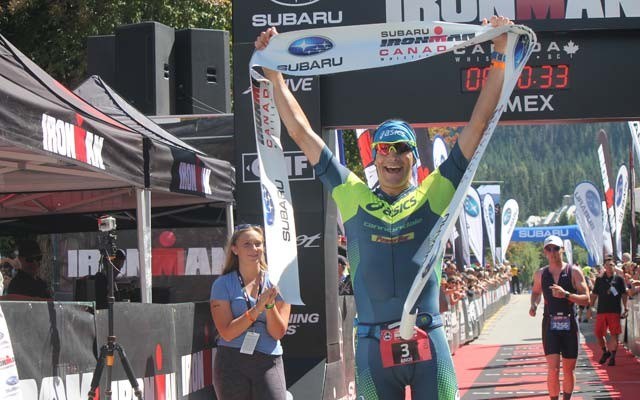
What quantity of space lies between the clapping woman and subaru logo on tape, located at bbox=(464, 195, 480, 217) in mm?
28462

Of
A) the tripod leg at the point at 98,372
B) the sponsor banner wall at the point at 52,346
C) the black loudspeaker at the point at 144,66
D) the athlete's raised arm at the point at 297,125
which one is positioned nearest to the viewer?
the athlete's raised arm at the point at 297,125

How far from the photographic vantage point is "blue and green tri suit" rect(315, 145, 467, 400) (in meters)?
4.80

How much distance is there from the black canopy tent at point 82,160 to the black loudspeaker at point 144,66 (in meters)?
3.95

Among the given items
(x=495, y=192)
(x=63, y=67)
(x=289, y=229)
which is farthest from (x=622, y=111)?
(x=495, y=192)

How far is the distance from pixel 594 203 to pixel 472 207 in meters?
4.92

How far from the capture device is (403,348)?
472 cm

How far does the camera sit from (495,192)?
61.5 meters

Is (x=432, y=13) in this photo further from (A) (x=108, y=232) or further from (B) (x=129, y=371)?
(B) (x=129, y=371)

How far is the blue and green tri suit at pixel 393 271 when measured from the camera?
4797 mm

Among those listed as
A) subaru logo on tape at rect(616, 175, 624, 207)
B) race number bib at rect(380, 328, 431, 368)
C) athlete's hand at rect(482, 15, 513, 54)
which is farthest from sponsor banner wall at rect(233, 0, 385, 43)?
subaru logo on tape at rect(616, 175, 624, 207)

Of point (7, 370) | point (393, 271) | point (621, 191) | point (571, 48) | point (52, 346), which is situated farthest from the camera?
point (621, 191)

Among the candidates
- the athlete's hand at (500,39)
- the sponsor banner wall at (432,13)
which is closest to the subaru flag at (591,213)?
the sponsor banner wall at (432,13)

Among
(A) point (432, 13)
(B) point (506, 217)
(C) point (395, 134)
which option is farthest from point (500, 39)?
(B) point (506, 217)

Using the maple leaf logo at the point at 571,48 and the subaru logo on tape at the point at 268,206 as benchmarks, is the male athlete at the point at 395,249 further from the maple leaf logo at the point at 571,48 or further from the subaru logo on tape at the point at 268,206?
the maple leaf logo at the point at 571,48
